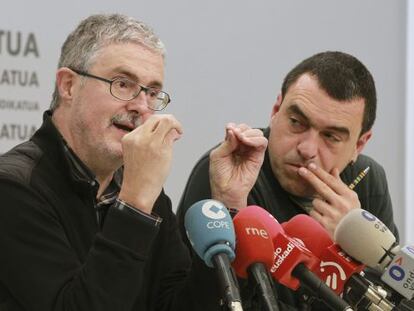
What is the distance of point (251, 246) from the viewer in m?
1.63

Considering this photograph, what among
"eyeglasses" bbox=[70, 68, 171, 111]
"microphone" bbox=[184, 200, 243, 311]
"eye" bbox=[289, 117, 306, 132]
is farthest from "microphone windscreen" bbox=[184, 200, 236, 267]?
"eye" bbox=[289, 117, 306, 132]

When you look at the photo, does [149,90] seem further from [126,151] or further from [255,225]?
[255,225]

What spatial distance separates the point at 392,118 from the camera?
3.99 metres

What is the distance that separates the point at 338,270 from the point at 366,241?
91mm

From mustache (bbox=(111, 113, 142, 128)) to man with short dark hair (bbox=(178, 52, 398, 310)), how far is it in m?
0.43

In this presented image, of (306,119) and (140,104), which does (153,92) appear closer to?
(140,104)

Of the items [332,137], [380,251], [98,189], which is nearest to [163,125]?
[98,189]

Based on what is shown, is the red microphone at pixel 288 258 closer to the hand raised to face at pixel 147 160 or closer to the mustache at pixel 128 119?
the hand raised to face at pixel 147 160

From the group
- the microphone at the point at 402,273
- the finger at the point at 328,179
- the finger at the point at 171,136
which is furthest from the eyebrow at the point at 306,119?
the microphone at the point at 402,273

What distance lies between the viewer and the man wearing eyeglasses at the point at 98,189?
5.68 ft

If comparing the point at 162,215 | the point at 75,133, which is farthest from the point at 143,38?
the point at 162,215

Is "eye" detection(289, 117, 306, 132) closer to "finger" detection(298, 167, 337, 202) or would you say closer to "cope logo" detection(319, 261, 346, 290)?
"finger" detection(298, 167, 337, 202)

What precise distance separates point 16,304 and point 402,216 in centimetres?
256

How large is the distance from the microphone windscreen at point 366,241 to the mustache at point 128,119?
1.98 ft
